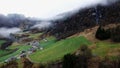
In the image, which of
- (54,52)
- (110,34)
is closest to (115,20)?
(110,34)

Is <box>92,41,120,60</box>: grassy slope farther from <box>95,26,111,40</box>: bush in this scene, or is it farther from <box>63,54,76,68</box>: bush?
<box>63,54,76,68</box>: bush

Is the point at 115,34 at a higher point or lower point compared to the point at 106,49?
higher

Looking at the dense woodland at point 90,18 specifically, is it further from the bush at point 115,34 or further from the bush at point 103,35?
the bush at point 115,34

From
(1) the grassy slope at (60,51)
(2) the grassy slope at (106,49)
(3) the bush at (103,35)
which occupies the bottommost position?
(1) the grassy slope at (60,51)

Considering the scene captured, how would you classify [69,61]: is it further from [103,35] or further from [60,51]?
[103,35]

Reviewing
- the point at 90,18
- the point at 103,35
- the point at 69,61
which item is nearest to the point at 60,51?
the point at 103,35

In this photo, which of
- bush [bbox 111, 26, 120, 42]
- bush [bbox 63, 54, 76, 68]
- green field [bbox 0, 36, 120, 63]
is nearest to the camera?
bush [bbox 63, 54, 76, 68]

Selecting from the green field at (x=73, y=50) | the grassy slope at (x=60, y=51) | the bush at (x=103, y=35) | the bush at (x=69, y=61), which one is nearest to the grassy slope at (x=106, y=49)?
the green field at (x=73, y=50)

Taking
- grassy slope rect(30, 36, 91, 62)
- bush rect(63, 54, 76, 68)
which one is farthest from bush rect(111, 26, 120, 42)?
bush rect(63, 54, 76, 68)

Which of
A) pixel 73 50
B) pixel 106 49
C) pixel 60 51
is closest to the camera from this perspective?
pixel 106 49

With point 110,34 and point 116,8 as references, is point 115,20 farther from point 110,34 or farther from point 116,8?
point 110,34

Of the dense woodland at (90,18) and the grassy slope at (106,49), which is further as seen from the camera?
the dense woodland at (90,18)
